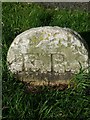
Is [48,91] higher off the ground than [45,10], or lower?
lower

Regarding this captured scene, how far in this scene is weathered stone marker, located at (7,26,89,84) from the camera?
5.50 m

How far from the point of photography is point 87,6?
26.4ft

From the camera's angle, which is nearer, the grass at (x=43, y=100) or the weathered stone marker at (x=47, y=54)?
the grass at (x=43, y=100)

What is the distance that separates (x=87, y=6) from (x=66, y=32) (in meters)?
2.67

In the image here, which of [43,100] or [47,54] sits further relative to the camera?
[47,54]

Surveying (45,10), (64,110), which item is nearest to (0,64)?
(64,110)

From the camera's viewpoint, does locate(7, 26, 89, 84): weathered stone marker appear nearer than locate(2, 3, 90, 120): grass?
No

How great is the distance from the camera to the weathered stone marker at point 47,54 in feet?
18.0

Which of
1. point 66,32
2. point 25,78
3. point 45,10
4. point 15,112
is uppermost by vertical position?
point 45,10

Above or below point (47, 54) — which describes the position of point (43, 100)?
below

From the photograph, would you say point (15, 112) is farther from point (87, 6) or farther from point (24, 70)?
point (87, 6)

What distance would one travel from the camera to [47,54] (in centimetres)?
555

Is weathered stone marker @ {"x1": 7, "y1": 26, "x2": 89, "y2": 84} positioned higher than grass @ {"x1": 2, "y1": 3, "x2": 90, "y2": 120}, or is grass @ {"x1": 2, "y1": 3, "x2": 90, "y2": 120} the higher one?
weathered stone marker @ {"x1": 7, "y1": 26, "x2": 89, "y2": 84}

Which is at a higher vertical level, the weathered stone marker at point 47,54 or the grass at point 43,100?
the weathered stone marker at point 47,54
